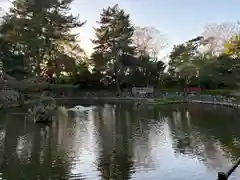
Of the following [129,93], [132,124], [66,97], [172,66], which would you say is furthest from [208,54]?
[132,124]

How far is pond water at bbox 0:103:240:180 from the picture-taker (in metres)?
9.09

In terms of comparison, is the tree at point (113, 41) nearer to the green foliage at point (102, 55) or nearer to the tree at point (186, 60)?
the green foliage at point (102, 55)

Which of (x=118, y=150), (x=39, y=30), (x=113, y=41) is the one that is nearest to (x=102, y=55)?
(x=113, y=41)

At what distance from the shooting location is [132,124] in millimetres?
18453

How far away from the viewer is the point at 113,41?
44.0m

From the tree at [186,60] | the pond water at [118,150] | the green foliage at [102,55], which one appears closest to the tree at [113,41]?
the green foliage at [102,55]

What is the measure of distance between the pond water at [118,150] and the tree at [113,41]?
26.1m

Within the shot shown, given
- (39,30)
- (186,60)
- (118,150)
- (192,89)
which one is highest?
(39,30)

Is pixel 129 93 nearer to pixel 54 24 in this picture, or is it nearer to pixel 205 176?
pixel 54 24

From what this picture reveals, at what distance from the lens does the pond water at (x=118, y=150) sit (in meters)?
9.09

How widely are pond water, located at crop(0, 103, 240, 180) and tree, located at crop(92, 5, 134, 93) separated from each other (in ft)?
85.6

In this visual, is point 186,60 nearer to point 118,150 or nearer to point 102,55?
point 102,55

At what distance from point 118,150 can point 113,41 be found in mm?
33455

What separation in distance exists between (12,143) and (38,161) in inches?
130
